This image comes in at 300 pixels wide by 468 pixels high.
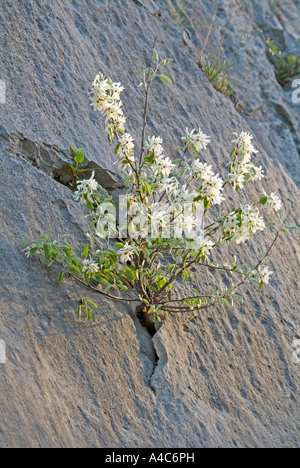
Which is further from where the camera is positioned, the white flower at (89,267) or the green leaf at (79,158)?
the green leaf at (79,158)

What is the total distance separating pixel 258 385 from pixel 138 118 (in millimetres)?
1685

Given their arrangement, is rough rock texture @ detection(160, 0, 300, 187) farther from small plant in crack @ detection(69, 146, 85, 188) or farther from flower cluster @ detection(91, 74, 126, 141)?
flower cluster @ detection(91, 74, 126, 141)

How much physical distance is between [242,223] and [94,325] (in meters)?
0.85

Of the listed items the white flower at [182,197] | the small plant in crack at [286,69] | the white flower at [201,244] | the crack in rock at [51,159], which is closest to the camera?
the white flower at [201,244]

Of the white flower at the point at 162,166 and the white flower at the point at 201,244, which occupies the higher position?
the white flower at the point at 162,166

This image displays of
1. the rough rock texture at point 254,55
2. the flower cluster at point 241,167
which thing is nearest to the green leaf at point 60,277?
the flower cluster at point 241,167

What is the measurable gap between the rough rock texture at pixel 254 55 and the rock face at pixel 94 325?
0.92 metres

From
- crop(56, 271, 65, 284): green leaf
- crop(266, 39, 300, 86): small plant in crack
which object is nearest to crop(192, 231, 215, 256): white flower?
crop(56, 271, 65, 284): green leaf

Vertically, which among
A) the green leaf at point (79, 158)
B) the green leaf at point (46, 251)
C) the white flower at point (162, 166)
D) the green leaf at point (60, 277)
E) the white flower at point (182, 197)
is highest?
the white flower at point (162, 166)

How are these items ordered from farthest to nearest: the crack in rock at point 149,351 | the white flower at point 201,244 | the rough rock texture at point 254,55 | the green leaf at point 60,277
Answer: the rough rock texture at point 254,55
the crack in rock at point 149,351
the green leaf at point 60,277
the white flower at point 201,244

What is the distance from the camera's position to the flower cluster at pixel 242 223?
2539 mm

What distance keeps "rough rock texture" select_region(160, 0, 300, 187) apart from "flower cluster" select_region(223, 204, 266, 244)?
1744mm

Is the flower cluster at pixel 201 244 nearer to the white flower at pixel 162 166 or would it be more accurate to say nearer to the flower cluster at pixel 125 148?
the white flower at pixel 162 166

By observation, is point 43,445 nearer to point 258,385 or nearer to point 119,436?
point 119,436
